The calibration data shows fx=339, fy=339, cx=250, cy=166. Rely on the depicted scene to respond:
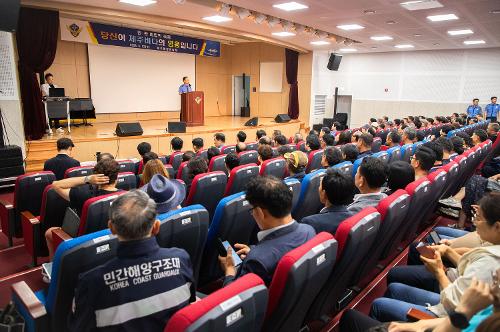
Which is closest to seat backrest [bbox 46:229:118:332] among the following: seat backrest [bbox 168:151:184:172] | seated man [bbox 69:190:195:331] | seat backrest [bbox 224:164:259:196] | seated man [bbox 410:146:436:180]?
seated man [bbox 69:190:195:331]

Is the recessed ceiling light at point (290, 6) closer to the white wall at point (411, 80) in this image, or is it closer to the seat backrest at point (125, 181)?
the seat backrest at point (125, 181)

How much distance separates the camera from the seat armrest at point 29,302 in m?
1.64

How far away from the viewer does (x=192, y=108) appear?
33.9ft

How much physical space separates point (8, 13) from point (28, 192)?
136 inches

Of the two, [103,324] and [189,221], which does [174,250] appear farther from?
[189,221]

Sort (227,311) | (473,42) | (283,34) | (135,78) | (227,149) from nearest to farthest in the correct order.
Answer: (227,311), (227,149), (283,34), (473,42), (135,78)

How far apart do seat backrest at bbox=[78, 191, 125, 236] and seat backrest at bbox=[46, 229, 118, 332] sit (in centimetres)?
63

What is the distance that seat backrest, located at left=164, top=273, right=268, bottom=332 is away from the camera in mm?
1034

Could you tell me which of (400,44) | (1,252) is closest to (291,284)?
(1,252)

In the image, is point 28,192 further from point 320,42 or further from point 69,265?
point 320,42

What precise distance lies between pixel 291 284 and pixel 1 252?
3.59m

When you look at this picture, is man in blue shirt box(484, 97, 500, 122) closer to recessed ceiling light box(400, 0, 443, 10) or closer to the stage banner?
recessed ceiling light box(400, 0, 443, 10)

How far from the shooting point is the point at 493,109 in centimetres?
1189

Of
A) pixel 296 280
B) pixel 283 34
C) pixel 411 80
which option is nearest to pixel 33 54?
pixel 283 34
